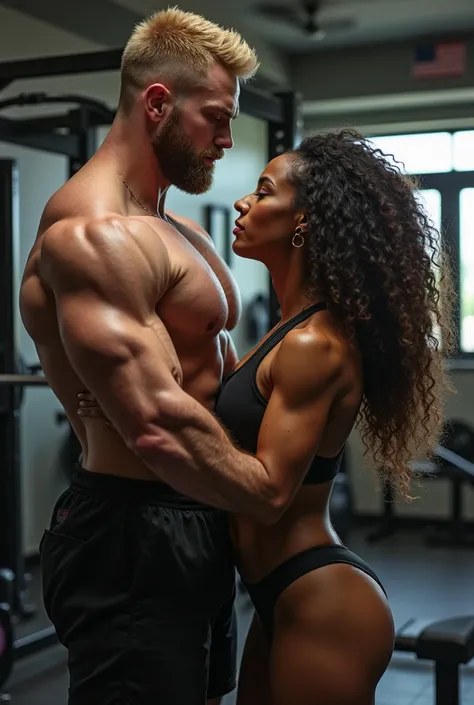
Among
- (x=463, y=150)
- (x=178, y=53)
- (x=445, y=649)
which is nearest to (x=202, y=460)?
(x=178, y=53)

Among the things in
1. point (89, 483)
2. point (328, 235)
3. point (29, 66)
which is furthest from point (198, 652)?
point (29, 66)

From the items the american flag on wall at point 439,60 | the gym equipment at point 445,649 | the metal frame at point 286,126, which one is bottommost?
the gym equipment at point 445,649

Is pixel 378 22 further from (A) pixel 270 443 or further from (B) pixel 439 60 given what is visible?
(A) pixel 270 443

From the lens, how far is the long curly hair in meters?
1.58

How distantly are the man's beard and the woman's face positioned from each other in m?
0.12

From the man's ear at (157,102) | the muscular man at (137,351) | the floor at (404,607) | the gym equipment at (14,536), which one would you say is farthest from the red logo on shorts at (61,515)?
the gym equipment at (14,536)

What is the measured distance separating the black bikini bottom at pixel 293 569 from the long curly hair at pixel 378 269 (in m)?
0.24

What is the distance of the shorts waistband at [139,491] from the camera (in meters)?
1.61

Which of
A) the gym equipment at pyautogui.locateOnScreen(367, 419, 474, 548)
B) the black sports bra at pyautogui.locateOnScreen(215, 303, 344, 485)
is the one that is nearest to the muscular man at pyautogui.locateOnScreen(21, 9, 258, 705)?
the black sports bra at pyautogui.locateOnScreen(215, 303, 344, 485)

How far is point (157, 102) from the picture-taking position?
1.69m

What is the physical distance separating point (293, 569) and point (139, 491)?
0.29 m

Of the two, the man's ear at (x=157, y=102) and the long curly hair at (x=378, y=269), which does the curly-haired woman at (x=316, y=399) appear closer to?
the long curly hair at (x=378, y=269)

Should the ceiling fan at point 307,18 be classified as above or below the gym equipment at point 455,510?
above

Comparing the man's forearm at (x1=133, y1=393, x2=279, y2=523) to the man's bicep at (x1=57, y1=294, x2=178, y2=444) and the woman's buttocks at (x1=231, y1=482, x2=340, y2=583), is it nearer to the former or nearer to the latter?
the man's bicep at (x1=57, y1=294, x2=178, y2=444)
